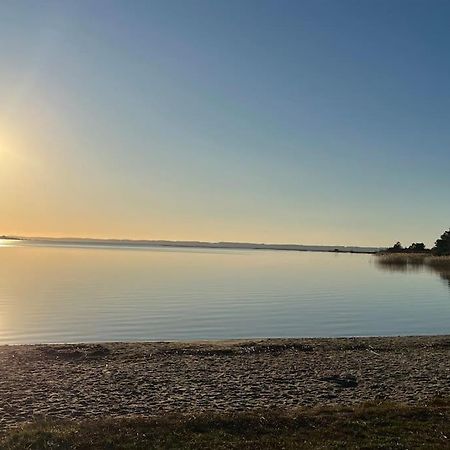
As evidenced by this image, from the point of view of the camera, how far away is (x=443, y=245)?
13638 cm

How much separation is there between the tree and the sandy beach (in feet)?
388

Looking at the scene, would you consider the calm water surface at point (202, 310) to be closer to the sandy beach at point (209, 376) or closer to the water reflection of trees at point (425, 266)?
the sandy beach at point (209, 376)

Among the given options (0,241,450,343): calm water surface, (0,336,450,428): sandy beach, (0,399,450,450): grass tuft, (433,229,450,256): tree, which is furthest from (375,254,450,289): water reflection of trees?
(0,399,450,450): grass tuft

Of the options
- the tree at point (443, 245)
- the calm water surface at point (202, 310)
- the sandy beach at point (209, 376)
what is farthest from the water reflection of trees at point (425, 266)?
the sandy beach at point (209, 376)

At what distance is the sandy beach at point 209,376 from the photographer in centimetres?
1302

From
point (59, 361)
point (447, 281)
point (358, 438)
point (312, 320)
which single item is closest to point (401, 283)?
point (447, 281)

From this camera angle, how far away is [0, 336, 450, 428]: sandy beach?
13.0m

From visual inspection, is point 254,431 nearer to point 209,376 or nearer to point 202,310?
point 209,376

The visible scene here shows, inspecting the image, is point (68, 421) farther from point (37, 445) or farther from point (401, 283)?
point (401, 283)

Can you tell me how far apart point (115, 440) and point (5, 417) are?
3.35 meters

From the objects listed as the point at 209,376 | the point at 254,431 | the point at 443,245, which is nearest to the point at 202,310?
the point at 209,376

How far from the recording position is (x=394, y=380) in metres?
16.1

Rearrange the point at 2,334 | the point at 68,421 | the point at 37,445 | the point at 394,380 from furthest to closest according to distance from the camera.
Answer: the point at 2,334 < the point at 394,380 < the point at 68,421 < the point at 37,445

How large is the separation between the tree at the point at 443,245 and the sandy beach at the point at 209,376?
118 meters
